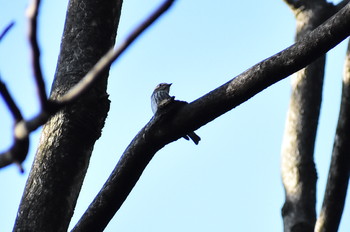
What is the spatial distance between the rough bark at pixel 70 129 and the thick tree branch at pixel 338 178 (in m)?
2.25

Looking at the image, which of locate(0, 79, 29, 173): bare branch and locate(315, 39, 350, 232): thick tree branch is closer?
locate(0, 79, 29, 173): bare branch

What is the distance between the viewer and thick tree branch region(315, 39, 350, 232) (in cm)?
536

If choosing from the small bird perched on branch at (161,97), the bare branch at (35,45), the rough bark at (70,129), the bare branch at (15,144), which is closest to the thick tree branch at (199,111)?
the rough bark at (70,129)

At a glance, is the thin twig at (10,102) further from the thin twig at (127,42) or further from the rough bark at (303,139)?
the rough bark at (303,139)

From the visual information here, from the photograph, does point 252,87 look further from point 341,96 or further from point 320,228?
point 341,96

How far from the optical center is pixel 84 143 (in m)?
3.74

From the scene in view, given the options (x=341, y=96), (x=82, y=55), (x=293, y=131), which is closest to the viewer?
(x=82, y=55)

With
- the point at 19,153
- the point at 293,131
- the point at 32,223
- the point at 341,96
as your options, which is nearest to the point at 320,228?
the point at 341,96

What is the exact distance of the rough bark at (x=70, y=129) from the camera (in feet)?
11.6

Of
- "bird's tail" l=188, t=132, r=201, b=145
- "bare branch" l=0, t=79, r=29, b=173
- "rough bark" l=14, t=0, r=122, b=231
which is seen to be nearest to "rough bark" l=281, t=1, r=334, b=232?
"bird's tail" l=188, t=132, r=201, b=145

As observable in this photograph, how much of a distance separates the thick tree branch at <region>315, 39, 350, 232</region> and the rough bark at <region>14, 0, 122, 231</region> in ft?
7.39

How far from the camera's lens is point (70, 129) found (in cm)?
372

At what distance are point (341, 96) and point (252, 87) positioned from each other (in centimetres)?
286

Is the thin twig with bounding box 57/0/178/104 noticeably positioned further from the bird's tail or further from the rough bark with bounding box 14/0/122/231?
the bird's tail
